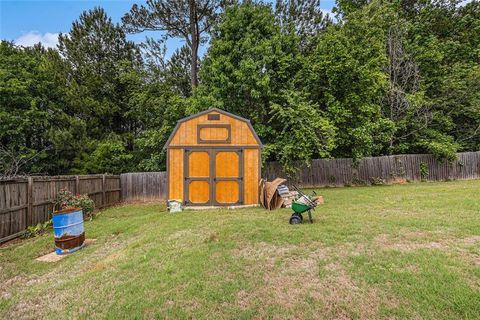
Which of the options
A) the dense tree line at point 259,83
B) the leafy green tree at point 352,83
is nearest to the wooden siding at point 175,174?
the dense tree line at point 259,83

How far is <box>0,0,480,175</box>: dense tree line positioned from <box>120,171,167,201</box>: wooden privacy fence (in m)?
1.68

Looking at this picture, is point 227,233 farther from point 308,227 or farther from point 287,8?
point 287,8

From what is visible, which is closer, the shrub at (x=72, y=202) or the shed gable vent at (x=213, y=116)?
the shrub at (x=72, y=202)

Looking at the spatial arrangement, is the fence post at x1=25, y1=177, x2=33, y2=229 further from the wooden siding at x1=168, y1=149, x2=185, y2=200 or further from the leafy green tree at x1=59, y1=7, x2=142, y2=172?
the leafy green tree at x1=59, y1=7, x2=142, y2=172

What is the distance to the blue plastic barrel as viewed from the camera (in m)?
5.31

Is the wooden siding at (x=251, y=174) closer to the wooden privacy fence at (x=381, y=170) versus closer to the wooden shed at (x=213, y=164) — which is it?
the wooden shed at (x=213, y=164)

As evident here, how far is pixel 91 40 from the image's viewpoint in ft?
54.9

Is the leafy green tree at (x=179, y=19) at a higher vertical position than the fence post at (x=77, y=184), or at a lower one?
higher

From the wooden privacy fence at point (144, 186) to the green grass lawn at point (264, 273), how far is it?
7.27 meters

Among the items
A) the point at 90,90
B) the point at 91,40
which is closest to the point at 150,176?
the point at 90,90

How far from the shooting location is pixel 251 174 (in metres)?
9.33

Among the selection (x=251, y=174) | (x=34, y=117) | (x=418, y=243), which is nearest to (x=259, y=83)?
(x=251, y=174)

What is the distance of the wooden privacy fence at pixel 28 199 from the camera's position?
6129 mm

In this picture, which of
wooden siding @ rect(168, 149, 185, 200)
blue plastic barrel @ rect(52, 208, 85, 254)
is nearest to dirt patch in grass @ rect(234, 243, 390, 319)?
blue plastic barrel @ rect(52, 208, 85, 254)
